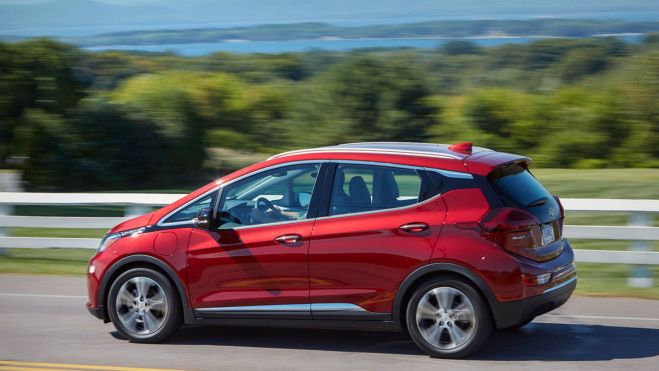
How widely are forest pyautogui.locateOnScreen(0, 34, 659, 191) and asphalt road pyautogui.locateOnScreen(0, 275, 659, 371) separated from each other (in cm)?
1522

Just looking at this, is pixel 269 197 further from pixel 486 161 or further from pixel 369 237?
pixel 486 161

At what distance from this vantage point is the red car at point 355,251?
22.6ft

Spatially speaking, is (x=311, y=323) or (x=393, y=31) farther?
(x=393, y=31)

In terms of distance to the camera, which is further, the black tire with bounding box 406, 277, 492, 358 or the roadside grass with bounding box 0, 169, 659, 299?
the roadside grass with bounding box 0, 169, 659, 299

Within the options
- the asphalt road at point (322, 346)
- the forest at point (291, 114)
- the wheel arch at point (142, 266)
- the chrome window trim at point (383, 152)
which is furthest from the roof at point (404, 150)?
the forest at point (291, 114)

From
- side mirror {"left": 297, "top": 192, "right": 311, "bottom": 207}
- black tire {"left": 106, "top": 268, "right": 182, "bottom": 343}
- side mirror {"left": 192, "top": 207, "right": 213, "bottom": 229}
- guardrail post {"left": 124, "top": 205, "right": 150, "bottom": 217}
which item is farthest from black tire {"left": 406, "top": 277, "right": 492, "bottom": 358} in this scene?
guardrail post {"left": 124, "top": 205, "right": 150, "bottom": 217}

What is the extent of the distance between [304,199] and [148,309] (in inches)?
62.3

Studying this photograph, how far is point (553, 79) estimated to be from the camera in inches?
1068

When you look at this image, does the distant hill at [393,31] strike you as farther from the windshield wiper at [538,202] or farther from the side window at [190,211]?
the windshield wiper at [538,202]

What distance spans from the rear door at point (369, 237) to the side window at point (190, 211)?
99 centimetres

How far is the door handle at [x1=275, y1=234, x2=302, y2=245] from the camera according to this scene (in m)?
7.26

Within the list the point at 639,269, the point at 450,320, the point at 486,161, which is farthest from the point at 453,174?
the point at 639,269

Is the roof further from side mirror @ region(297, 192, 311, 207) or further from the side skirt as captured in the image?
the side skirt

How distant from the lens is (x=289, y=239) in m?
7.27
